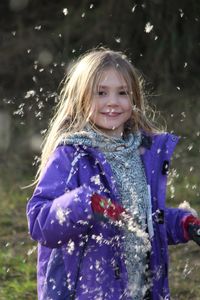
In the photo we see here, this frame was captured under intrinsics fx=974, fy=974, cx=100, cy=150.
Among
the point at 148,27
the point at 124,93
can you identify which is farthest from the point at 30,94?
the point at 124,93

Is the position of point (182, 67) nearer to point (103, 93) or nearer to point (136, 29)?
point (136, 29)

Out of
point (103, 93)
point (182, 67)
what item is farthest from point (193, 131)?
point (103, 93)

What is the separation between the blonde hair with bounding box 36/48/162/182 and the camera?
338cm

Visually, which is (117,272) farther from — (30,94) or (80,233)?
(30,94)

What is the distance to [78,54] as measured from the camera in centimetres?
940

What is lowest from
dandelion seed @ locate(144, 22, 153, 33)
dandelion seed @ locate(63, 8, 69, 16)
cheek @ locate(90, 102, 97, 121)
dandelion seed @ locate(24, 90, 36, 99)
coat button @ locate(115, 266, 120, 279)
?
coat button @ locate(115, 266, 120, 279)

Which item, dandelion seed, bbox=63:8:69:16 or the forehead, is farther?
dandelion seed, bbox=63:8:69:16

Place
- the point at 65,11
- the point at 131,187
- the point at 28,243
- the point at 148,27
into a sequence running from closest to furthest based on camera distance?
the point at 131,187, the point at 28,243, the point at 148,27, the point at 65,11

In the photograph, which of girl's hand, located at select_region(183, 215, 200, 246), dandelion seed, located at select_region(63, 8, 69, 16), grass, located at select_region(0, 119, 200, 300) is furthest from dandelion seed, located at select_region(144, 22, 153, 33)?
girl's hand, located at select_region(183, 215, 200, 246)

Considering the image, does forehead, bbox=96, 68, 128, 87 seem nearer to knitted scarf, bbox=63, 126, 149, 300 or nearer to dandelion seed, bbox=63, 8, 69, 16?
knitted scarf, bbox=63, 126, 149, 300

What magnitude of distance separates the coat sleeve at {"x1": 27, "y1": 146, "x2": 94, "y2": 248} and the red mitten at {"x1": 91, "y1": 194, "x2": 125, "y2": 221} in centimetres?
2

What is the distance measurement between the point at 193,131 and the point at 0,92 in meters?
2.57

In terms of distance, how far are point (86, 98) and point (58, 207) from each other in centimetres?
53

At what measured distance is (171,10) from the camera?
369 inches
